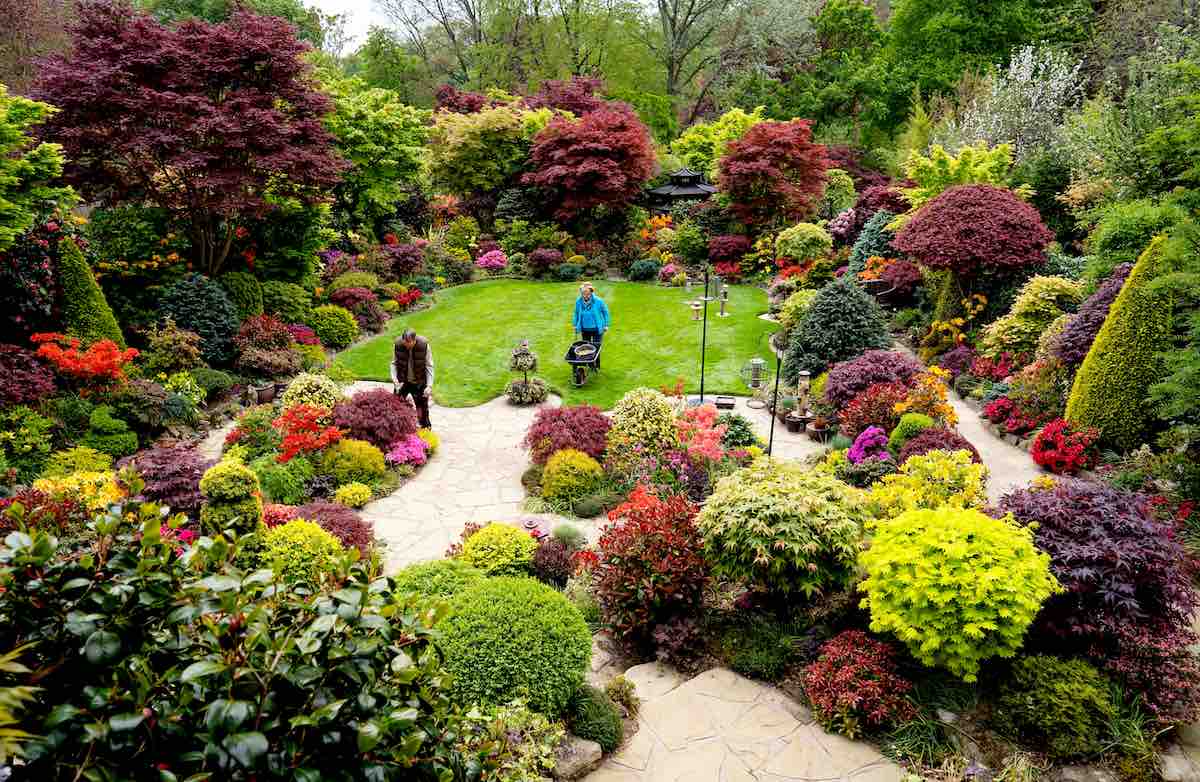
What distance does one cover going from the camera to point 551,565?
7.47m

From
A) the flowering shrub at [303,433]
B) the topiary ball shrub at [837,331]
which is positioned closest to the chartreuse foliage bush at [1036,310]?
the topiary ball shrub at [837,331]

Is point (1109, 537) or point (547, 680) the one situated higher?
point (1109, 537)

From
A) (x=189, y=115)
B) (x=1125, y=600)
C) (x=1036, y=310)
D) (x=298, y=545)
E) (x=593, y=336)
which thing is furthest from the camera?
(x=593, y=336)

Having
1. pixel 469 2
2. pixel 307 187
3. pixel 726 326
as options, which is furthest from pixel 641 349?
pixel 469 2

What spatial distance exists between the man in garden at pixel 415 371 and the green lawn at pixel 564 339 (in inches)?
61.3

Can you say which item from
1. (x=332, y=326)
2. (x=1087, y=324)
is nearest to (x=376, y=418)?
(x=332, y=326)

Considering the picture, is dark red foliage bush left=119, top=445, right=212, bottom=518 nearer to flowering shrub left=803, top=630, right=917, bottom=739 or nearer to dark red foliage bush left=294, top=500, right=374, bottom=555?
dark red foliage bush left=294, top=500, right=374, bottom=555

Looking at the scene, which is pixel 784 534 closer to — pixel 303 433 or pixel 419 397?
pixel 303 433

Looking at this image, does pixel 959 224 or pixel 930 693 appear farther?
pixel 959 224

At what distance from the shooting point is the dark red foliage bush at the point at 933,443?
9.13 meters

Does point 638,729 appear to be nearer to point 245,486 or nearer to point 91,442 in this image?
point 245,486

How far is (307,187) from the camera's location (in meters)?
15.6

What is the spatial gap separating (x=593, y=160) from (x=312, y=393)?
13486 mm

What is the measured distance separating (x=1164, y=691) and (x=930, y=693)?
64.7 inches
